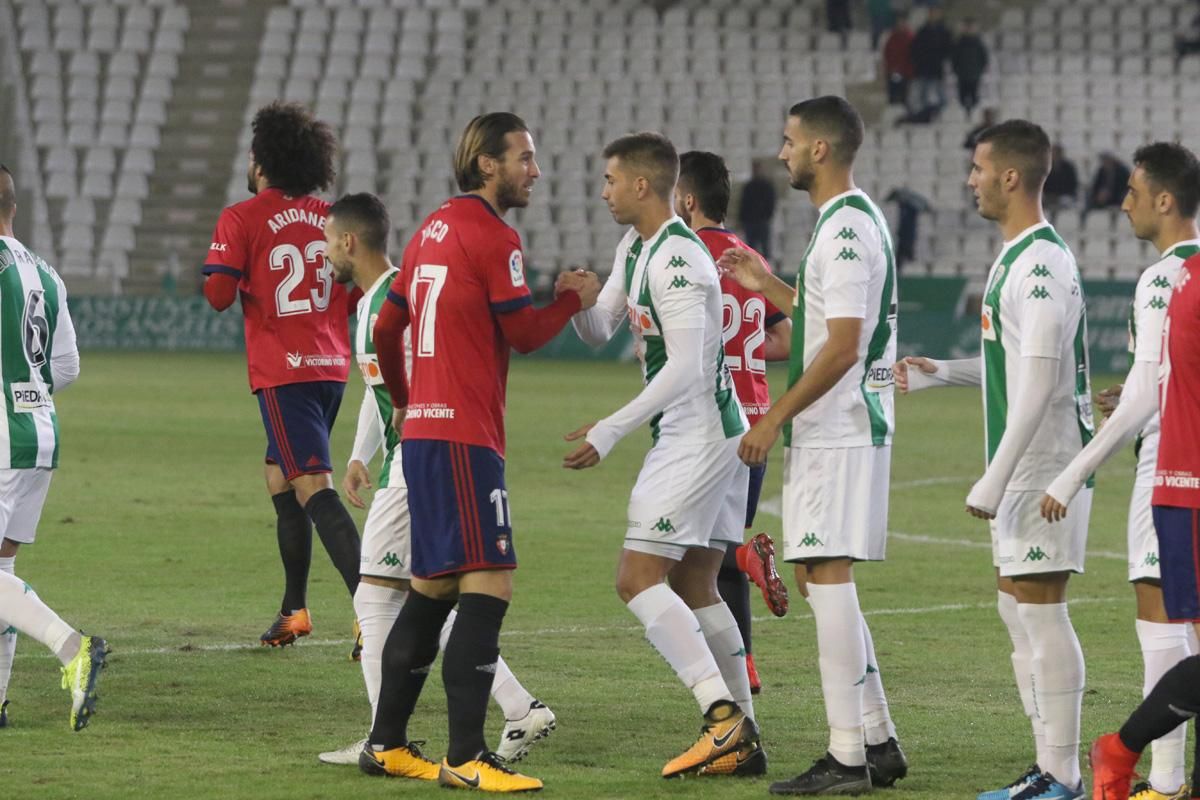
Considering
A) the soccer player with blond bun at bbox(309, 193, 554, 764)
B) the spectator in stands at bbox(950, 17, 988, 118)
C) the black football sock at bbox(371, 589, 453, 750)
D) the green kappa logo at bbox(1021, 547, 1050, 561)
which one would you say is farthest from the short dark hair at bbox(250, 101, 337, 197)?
the spectator in stands at bbox(950, 17, 988, 118)

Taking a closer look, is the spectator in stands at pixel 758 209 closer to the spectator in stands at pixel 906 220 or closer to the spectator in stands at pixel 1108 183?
the spectator in stands at pixel 906 220

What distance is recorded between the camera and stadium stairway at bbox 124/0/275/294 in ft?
115

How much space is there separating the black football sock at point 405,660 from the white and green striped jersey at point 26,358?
1.56 m

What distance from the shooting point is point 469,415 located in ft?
19.0

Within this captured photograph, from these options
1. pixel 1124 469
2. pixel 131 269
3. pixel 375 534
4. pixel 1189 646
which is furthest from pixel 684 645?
pixel 131 269

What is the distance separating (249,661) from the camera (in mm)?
8016

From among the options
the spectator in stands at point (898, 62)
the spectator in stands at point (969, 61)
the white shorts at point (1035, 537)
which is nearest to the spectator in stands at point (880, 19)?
the spectator in stands at point (898, 62)

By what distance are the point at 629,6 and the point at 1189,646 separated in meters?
32.8

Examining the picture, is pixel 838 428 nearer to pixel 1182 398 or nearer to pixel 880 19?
pixel 1182 398

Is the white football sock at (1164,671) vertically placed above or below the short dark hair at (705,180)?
below

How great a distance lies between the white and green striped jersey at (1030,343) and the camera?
5.52 meters

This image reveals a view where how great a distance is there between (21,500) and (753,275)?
105 inches

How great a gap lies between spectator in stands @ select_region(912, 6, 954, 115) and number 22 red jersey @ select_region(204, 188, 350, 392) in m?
24.5

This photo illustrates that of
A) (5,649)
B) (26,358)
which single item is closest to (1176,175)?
(26,358)
